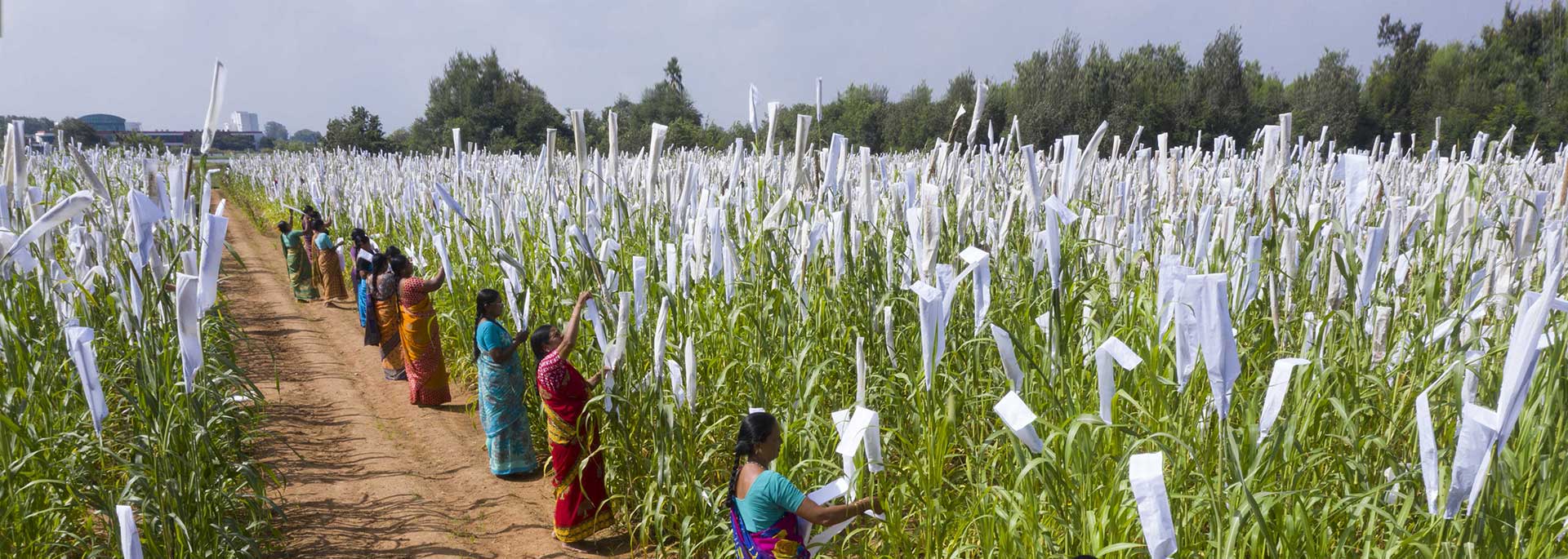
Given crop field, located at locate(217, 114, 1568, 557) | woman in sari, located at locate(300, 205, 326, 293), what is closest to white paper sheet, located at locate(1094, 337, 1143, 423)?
crop field, located at locate(217, 114, 1568, 557)

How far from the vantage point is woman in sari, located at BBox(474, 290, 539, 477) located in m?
4.34

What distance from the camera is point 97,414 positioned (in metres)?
2.23

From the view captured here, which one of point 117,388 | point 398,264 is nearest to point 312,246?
point 398,264

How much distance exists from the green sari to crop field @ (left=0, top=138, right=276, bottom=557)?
611 cm

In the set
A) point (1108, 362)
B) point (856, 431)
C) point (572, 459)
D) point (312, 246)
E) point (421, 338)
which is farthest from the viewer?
point (312, 246)

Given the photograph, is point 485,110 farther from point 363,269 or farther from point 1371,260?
point 1371,260

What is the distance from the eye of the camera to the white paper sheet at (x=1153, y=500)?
1274mm

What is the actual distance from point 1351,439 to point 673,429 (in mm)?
2041

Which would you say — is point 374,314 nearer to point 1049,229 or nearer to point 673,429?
point 673,429

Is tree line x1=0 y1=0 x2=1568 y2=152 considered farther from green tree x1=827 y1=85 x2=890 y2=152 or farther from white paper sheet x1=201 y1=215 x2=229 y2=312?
white paper sheet x1=201 y1=215 x2=229 y2=312

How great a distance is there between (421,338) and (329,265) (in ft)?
13.9

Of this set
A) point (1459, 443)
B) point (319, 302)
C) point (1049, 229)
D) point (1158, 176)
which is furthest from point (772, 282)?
point (319, 302)

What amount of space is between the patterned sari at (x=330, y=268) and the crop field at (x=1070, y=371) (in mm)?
4845

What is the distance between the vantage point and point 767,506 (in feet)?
8.12
